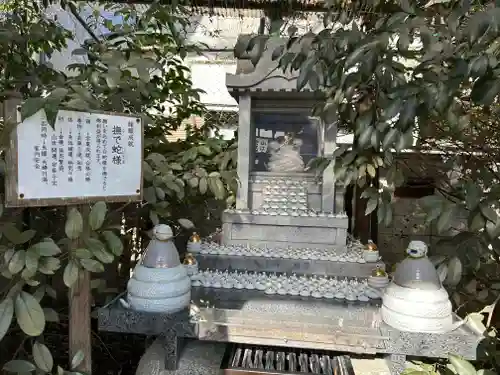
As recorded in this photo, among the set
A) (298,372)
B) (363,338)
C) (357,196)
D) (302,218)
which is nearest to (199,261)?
(302,218)

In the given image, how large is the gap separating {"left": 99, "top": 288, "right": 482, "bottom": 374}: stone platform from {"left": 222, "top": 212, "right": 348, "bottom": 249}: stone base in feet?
2.59

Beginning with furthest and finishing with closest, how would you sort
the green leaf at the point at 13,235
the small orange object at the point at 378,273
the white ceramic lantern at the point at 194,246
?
the white ceramic lantern at the point at 194,246
the small orange object at the point at 378,273
the green leaf at the point at 13,235

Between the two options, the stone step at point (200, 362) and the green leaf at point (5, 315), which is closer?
the green leaf at point (5, 315)

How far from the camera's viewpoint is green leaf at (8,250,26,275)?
117 cm

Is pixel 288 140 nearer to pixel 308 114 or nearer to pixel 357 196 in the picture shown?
pixel 308 114

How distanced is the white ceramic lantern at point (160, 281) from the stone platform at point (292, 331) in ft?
0.13

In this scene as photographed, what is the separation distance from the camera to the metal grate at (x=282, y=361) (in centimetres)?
160

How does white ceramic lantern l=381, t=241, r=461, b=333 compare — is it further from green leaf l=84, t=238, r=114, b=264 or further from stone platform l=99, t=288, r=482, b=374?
green leaf l=84, t=238, r=114, b=264

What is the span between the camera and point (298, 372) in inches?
62.4

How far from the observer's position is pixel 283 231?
255cm

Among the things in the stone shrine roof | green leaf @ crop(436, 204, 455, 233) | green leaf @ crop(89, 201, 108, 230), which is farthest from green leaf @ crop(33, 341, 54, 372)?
the stone shrine roof

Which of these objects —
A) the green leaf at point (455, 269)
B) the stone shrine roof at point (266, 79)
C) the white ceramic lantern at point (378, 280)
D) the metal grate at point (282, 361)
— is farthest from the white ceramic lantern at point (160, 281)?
the stone shrine roof at point (266, 79)

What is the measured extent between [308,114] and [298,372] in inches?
65.5

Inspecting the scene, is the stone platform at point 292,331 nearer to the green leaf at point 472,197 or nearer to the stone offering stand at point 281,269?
the stone offering stand at point 281,269
